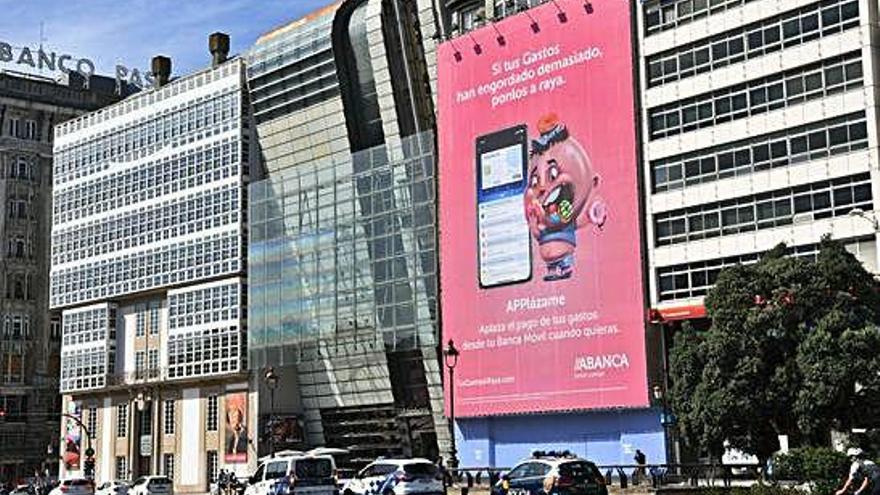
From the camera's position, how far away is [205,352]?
84.9 m

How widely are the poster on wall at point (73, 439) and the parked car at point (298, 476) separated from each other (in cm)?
5773

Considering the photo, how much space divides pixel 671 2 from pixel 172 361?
44306mm

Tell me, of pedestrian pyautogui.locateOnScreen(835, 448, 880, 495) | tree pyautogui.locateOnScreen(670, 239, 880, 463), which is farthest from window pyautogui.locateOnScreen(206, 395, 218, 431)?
pedestrian pyautogui.locateOnScreen(835, 448, 880, 495)

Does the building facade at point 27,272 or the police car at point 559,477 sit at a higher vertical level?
the building facade at point 27,272

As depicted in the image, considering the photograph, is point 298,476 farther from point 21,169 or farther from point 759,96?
point 21,169

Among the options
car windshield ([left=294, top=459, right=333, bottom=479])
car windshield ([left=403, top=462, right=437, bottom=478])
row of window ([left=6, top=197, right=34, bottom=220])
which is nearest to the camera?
car windshield ([left=294, top=459, right=333, bottom=479])

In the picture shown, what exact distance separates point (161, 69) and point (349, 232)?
31.2m

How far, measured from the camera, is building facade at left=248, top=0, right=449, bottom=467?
239 feet

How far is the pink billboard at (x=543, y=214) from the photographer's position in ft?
200

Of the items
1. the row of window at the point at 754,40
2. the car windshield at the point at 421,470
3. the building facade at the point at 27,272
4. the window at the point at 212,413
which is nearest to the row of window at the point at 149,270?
the window at the point at 212,413

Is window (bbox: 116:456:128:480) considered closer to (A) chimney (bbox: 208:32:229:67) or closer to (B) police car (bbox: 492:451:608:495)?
(A) chimney (bbox: 208:32:229:67)

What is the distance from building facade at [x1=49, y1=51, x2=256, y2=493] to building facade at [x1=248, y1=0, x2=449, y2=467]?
9.00 feet

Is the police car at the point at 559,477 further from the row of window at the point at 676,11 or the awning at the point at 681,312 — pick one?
the row of window at the point at 676,11

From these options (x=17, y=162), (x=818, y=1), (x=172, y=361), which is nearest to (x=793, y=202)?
(x=818, y=1)
